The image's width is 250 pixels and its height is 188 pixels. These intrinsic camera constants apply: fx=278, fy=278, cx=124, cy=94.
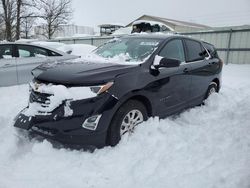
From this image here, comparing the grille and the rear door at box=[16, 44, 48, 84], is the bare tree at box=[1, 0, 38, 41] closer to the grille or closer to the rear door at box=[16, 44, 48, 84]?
the rear door at box=[16, 44, 48, 84]

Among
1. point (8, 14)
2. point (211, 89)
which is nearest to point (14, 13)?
point (8, 14)

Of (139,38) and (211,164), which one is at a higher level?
(139,38)

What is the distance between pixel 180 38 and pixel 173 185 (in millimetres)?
3162

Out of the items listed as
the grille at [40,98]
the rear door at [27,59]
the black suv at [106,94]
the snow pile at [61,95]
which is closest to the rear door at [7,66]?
the rear door at [27,59]

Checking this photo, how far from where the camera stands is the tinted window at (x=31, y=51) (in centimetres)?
763

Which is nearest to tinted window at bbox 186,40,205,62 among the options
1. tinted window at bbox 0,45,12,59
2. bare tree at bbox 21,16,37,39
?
tinted window at bbox 0,45,12,59

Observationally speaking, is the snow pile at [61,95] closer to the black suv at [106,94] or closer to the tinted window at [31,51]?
the black suv at [106,94]

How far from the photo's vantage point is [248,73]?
11.8 m

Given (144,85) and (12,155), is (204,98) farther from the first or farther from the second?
(12,155)

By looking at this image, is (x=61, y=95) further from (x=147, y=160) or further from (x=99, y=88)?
(x=147, y=160)

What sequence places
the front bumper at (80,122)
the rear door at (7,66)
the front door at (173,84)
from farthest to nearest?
the rear door at (7,66) < the front door at (173,84) < the front bumper at (80,122)

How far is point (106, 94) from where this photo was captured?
11.9 ft

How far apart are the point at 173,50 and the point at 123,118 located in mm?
1902

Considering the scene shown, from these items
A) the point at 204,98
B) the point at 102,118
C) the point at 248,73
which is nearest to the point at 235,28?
the point at 248,73
